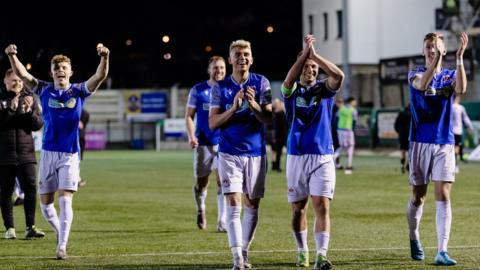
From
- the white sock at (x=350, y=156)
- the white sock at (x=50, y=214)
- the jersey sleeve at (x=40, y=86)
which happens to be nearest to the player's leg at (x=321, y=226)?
the white sock at (x=50, y=214)

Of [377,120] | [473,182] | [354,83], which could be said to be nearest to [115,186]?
[473,182]

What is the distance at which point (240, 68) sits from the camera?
460 inches

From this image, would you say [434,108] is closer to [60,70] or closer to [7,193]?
[60,70]

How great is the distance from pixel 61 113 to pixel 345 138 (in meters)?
22.3

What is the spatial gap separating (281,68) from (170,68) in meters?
7.43

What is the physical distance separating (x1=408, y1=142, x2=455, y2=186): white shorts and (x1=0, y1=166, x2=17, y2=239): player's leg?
19.3ft

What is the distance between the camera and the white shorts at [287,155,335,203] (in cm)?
1152

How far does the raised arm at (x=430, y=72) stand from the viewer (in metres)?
11.8

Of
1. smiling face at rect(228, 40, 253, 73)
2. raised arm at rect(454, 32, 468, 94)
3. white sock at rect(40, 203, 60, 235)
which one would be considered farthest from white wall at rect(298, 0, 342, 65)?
smiling face at rect(228, 40, 253, 73)

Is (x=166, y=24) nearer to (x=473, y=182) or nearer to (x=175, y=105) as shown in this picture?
(x=175, y=105)

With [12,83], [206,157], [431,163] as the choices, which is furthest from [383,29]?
[431,163]

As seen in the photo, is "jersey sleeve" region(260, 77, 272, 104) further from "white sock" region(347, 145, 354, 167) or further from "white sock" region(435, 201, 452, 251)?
"white sock" region(347, 145, 354, 167)

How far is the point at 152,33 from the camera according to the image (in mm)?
74000

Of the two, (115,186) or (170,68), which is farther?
(170,68)
